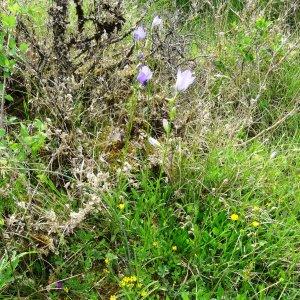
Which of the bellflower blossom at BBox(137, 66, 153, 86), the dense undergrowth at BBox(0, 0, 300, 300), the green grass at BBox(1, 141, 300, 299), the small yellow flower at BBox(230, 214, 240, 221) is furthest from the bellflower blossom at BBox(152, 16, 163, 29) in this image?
the small yellow flower at BBox(230, 214, 240, 221)

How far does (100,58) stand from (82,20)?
189 mm

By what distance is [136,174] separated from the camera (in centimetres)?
199

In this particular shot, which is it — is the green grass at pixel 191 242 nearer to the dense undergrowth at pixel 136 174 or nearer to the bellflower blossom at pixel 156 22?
the dense undergrowth at pixel 136 174

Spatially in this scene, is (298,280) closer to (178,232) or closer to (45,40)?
(178,232)

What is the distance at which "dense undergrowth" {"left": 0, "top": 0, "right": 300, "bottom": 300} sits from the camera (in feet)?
5.52

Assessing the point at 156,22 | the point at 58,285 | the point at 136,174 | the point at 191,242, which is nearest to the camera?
the point at 58,285

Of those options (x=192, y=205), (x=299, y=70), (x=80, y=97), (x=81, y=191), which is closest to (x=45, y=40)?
(x=80, y=97)

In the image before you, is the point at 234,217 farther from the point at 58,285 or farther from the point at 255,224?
the point at 58,285

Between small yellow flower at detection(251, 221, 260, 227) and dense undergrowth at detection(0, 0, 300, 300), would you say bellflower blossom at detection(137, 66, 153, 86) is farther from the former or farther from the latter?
small yellow flower at detection(251, 221, 260, 227)

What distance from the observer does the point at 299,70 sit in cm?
269

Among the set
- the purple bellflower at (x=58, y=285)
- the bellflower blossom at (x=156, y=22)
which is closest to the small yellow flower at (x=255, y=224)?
the purple bellflower at (x=58, y=285)

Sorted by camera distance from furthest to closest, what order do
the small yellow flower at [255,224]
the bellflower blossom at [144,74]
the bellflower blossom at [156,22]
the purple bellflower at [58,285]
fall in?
the bellflower blossom at [156,22] < the bellflower blossom at [144,74] < the small yellow flower at [255,224] < the purple bellflower at [58,285]

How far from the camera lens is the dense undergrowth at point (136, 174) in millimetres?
1683

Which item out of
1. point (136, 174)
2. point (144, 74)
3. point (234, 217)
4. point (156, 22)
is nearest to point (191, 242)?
point (234, 217)
